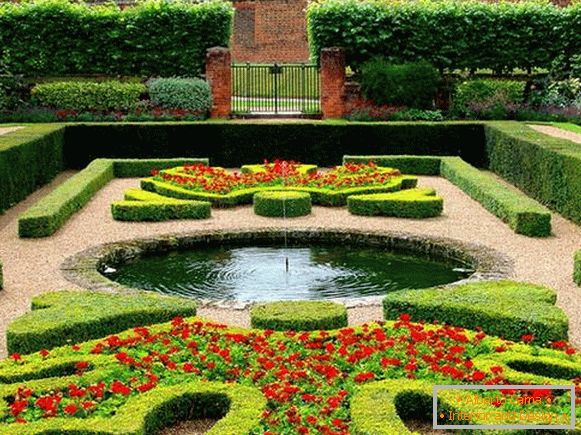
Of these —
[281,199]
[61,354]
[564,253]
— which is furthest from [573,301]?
[281,199]

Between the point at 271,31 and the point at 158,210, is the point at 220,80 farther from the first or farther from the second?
the point at 271,31

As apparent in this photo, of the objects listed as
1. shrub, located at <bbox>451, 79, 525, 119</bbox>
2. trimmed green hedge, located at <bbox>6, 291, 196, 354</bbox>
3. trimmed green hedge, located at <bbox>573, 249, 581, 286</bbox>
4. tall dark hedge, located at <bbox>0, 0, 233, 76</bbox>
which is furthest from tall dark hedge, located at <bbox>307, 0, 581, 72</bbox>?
trimmed green hedge, located at <bbox>6, 291, 196, 354</bbox>

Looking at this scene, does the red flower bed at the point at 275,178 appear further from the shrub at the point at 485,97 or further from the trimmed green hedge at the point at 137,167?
the shrub at the point at 485,97

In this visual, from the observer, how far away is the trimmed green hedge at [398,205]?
13695 millimetres

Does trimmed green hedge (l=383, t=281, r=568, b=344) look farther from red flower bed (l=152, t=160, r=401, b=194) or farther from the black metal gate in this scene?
the black metal gate

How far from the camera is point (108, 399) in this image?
20.8 ft

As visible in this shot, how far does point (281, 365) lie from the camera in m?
6.96

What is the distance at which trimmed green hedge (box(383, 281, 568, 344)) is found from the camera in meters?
7.61

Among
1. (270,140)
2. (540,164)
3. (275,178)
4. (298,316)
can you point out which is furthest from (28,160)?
(298,316)

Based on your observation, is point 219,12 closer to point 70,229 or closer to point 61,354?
point 70,229

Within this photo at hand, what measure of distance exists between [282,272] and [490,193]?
4.28 meters

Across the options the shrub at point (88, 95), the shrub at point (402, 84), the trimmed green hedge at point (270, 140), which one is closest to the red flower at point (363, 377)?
the trimmed green hedge at point (270, 140)

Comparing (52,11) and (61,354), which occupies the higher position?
(52,11)

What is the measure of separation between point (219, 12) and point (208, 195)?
11241 millimetres
